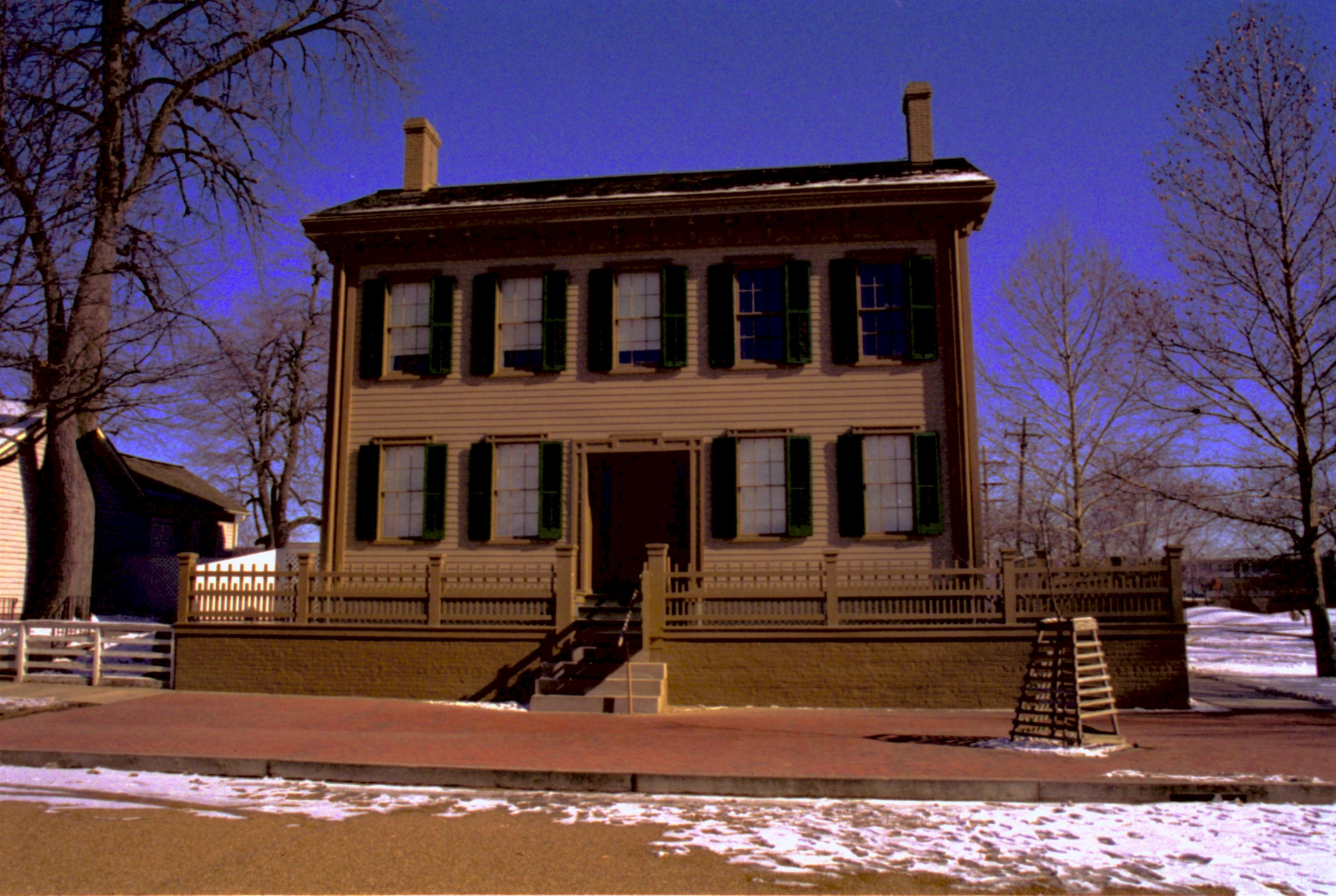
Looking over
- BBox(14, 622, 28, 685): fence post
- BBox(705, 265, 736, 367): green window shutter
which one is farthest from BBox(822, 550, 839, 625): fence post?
BBox(14, 622, 28, 685): fence post

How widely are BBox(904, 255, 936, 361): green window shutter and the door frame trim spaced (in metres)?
3.77

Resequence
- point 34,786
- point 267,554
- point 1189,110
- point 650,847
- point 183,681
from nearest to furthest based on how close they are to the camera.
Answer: point 650,847, point 34,786, point 183,681, point 1189,110, point 267,554

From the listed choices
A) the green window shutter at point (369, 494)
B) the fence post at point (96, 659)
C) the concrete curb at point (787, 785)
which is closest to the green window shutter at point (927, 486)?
the concrete curb at point (787, 785)

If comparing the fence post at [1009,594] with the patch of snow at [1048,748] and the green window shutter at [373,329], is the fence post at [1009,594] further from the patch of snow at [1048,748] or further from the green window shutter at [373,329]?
the green window shutter at [373,329]

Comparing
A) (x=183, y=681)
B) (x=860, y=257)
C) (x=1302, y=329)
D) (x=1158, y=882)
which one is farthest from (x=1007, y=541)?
(x=1158, y=882)

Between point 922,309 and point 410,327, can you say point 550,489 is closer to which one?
point 410,327

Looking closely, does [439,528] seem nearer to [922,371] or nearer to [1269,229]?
[922,371]

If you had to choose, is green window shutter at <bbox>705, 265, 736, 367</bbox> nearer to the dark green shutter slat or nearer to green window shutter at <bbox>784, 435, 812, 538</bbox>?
green window shutter at <bbox>784, 435, 812, 538</bbox>

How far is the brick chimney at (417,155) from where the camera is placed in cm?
1914

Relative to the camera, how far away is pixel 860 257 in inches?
637

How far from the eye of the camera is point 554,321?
54.6 ft

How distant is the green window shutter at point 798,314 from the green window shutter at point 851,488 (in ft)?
5.18

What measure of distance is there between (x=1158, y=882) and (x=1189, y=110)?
51.0ft

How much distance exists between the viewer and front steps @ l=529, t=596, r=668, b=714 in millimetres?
12531
